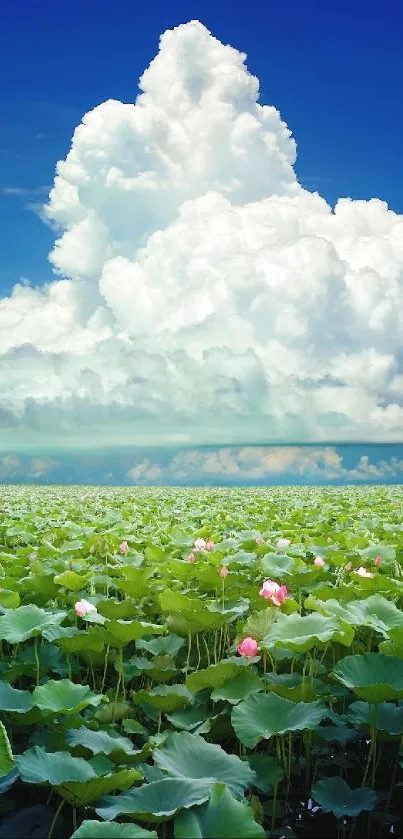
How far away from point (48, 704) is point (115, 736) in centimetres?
33

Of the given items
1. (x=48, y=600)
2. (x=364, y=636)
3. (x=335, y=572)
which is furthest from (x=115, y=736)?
(x=335, y=572)

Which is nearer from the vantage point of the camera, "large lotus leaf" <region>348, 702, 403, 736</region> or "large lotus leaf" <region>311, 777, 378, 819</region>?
"large lotus leaf" <region>311, 777, 378, 819</region>

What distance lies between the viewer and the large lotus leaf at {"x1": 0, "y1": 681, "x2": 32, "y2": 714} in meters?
2.49

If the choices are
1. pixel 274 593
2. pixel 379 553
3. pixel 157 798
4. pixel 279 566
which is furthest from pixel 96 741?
pixel 379 553

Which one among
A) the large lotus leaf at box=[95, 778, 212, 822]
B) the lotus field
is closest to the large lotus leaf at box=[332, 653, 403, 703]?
the lotus field

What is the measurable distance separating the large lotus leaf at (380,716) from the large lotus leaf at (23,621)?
141 centimetres

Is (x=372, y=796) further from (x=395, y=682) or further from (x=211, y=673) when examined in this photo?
(x=211, y=673)

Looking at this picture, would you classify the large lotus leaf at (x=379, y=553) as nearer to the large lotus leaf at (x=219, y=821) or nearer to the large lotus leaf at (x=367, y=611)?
the large lotus leaf at (x=367, y=611)

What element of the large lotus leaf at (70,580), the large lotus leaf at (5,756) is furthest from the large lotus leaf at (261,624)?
the large lotus leaf at (5,756)

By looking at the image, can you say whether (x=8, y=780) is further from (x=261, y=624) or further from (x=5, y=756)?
(x=261, y=624)

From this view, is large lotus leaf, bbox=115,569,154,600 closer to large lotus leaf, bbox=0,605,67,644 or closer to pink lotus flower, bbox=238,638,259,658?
large lotus leaf, bbox=0,605,67,644

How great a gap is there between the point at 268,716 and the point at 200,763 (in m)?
0.37

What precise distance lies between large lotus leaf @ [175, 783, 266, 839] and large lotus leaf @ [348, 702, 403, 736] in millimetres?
931

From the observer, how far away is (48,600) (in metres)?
4.40
